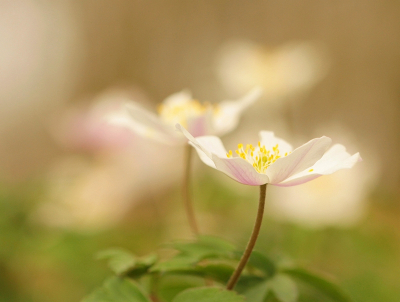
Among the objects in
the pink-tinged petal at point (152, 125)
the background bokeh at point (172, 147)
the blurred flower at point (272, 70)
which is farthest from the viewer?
the blurred flower at point (272, 70)

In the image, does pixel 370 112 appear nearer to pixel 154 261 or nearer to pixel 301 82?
pixel 301 82

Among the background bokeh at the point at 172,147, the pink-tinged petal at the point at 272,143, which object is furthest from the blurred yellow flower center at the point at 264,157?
the background bokeh at the point at 172,147

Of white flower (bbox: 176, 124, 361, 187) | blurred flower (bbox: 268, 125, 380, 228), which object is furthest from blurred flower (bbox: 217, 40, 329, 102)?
white flower (bbox: 176, 124, 361, 187)

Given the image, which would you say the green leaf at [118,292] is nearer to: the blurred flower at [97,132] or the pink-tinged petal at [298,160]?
the pink-tinged petal at [298,160]

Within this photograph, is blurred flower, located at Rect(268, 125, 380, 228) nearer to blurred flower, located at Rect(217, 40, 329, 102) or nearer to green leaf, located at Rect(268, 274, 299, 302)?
blurred flower, located at Rect(217, 40, 329, 102)

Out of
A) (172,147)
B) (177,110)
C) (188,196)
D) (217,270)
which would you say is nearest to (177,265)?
(217,270)

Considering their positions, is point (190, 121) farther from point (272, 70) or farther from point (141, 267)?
point (272, 70)
